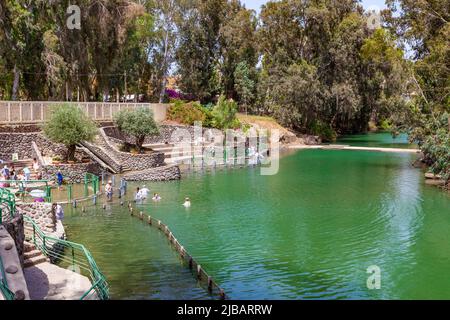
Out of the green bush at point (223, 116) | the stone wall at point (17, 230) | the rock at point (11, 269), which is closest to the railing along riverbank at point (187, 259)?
the stone wall at point (17, 230)

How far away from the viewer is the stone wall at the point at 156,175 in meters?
39.3

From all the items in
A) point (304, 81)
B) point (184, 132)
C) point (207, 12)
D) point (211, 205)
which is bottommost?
Result: point (211, 205)

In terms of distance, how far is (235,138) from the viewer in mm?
61812

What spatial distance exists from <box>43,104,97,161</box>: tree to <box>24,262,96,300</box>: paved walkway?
19720mm

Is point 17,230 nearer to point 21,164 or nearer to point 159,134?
point 21,164

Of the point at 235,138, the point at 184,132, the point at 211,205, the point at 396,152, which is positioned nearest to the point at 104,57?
the point at 184,132

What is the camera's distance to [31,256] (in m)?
18.2

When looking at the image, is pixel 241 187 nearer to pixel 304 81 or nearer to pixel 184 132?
pixel 184 132

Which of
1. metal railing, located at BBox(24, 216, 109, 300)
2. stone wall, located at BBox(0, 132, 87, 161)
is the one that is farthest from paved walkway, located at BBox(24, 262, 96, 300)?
stone wall, located at BBox(0, 132, 87, 161)

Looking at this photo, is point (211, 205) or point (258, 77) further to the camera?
point (258, 77)

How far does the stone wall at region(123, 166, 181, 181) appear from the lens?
39.3 m

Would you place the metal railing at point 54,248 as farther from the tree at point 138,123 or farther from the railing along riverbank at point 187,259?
the tree at point 138,123

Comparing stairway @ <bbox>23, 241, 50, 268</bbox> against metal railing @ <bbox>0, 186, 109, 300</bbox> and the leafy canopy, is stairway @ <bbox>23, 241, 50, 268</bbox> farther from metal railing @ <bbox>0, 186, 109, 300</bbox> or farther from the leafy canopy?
the leafy canopy
